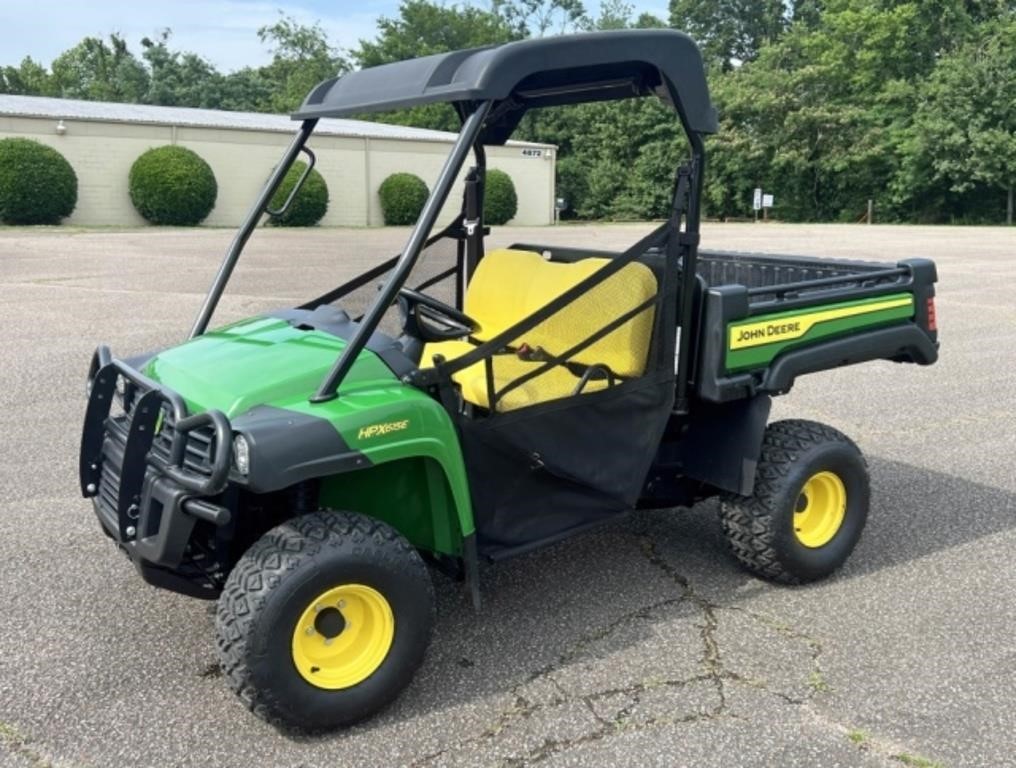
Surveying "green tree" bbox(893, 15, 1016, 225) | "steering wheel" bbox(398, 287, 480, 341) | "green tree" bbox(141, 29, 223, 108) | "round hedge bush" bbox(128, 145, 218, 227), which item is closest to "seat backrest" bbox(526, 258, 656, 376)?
"steering wheel" bbox(398, 287, 480, 341)

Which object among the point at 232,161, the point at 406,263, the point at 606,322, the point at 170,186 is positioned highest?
the point at 232,161

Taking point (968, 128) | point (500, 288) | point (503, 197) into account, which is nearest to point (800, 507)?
point (500, 288)

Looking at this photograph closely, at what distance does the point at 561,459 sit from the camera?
124 inches

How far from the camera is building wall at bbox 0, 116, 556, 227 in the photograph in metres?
25.0

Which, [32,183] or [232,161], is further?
[232,161]

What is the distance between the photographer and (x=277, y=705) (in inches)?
101

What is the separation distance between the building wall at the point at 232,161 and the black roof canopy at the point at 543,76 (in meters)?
19.8

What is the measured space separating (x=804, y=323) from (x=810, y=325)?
0.04 m

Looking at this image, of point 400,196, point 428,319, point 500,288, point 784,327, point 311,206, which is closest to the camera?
point 428,319

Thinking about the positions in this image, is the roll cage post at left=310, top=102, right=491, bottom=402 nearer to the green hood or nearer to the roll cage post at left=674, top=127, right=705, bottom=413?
the green hood

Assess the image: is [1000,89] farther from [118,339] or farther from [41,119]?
[118,339]

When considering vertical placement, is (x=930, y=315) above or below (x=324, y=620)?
above

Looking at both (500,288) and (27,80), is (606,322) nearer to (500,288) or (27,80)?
(500,288)

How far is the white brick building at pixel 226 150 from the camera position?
982 inches
